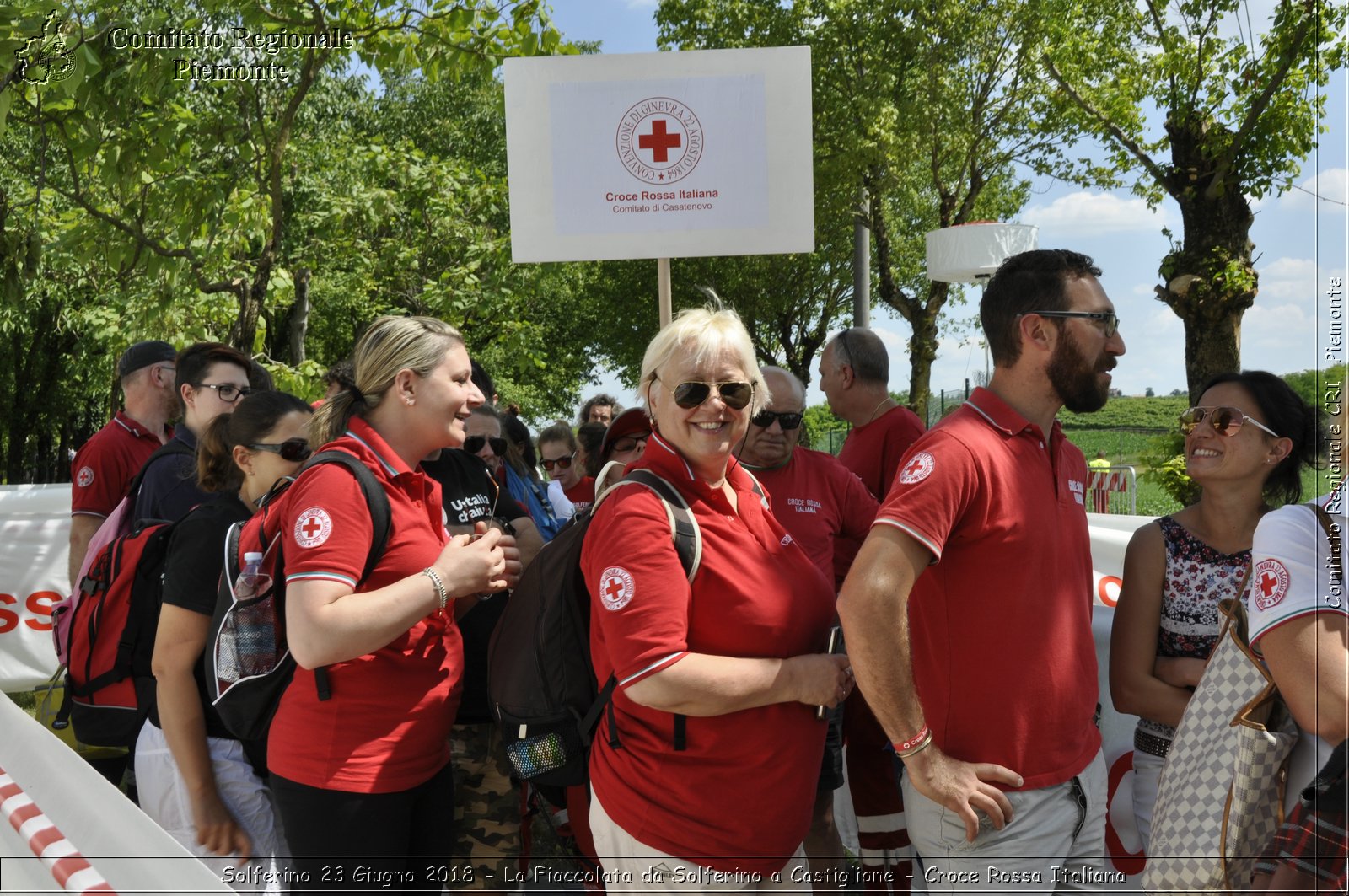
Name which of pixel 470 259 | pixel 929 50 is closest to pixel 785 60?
pixel 470 259

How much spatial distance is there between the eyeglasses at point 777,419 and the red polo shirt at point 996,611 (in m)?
1.43

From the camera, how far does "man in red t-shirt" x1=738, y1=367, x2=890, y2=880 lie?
3541 mm

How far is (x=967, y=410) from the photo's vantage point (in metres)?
2.34

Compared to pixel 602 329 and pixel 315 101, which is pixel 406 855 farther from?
pixel 602 329

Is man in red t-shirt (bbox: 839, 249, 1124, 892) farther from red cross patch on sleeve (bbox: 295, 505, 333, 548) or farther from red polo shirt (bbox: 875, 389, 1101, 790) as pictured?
red cross patch on sleeve (bbox: 295, 505, 333, 548)

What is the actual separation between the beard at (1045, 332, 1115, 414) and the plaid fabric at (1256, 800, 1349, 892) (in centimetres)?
89

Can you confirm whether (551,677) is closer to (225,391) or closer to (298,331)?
(225,391)

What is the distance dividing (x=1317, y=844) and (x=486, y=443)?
2855 mm

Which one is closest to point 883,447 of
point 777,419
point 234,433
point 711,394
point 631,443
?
point 777,419

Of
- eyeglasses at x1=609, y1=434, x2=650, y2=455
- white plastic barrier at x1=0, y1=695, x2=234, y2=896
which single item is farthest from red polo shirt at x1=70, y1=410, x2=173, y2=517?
white plastic barrier at x1=0, y1=695, x2=234, y2=896

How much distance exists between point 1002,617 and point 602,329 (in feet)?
77.2

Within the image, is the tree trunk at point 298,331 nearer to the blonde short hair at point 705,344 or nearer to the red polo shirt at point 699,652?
the blonde short hair at point 705,344

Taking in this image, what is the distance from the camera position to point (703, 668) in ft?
6.85

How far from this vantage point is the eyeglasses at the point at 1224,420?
113 inches
